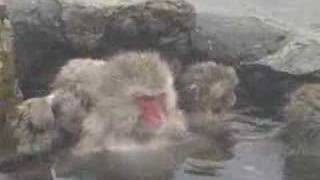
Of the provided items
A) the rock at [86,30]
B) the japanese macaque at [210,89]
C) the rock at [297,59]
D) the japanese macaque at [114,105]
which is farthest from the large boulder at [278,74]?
the japanese macaque at [114,105]

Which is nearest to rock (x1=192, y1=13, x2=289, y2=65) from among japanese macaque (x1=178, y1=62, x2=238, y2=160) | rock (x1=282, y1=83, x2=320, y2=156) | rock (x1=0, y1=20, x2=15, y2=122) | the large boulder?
the large boulder

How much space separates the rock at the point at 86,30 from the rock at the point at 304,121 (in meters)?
0.75

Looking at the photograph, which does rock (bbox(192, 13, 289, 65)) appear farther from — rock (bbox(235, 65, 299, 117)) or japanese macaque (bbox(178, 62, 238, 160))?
japanese macaque (bbox(178, 62, 238, 160))

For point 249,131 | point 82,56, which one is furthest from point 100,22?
point 249,131

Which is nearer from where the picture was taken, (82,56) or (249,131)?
(249,131)

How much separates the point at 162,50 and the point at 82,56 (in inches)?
15.0

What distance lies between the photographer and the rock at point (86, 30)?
14.3ft

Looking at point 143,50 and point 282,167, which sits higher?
point 143,50

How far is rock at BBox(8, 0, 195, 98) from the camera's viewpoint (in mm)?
4344

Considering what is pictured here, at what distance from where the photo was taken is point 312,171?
3.47m

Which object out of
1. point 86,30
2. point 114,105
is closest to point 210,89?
point 114,105

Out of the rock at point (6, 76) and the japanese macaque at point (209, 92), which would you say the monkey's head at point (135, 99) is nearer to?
the japanese macaque at point (209, 92)

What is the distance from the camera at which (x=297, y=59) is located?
4215 millimetres

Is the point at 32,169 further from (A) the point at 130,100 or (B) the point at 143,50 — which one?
(B) the point at 143,50
